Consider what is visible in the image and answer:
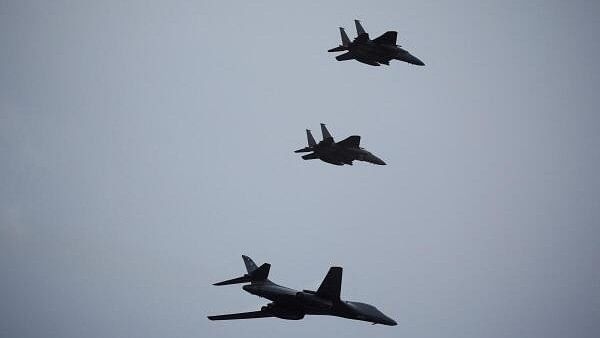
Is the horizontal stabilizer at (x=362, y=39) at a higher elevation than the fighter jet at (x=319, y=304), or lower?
higher

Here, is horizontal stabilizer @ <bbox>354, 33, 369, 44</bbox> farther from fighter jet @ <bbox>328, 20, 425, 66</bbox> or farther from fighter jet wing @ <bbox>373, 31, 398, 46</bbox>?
fighter jet wing @ <bbox>373, 31, 398, 46</bbox>

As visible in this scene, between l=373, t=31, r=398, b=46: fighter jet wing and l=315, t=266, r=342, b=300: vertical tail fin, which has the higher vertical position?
l=373, t=31, r=398, b=46: fighter jet wing

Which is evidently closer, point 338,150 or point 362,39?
point 338,150

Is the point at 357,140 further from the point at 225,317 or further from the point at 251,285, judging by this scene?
the point at 225,317

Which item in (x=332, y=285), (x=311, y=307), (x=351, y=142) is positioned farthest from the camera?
(x=351, y=142)

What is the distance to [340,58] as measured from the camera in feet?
179

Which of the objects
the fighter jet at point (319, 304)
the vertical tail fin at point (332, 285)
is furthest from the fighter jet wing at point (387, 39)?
the fighter jet at point (319, 304)

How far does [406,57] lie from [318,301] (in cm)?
3140

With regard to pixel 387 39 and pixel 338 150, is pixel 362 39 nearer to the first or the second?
pixel 387 39

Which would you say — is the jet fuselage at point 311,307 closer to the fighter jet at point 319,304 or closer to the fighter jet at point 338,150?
the fighter jet at point 319,304

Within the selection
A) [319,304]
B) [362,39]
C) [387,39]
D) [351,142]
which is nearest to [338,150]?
[351,142]

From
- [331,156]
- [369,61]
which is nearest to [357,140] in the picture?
[331,156]

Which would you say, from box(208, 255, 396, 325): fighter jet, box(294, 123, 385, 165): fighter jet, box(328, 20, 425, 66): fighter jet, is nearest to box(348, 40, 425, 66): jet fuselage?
box(328, 20, 425, 66): fighter jet

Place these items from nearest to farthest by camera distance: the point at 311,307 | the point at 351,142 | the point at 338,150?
the point at 311,307 → the point at 351,142 → the point at 338,150
